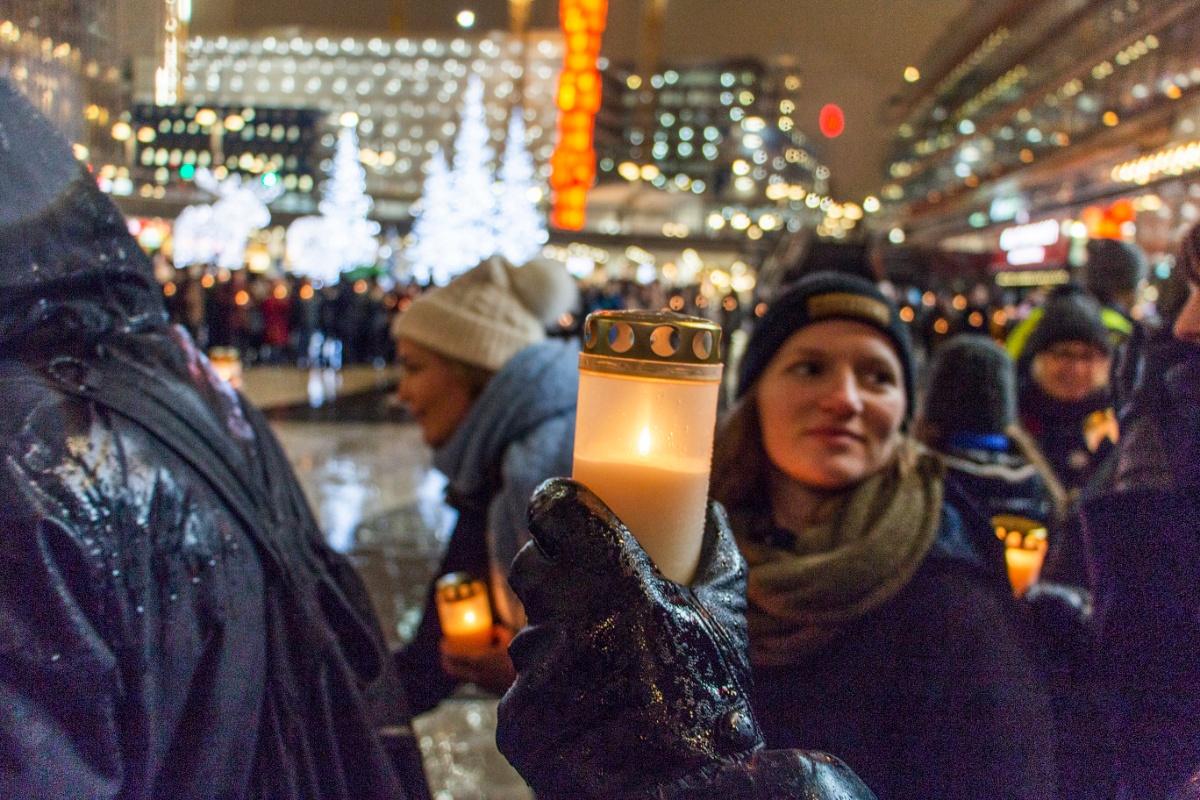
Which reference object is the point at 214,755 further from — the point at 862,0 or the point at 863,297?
the point at 862,0

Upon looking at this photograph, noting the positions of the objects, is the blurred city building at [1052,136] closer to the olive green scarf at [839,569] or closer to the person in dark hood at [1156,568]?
the person in dark hood at [1156,568]

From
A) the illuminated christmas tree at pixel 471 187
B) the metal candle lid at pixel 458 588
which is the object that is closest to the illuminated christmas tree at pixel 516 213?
the illuminated christmas tree at pixel 471 187

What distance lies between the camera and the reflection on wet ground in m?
3.70

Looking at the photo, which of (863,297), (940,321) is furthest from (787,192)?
(863,297)

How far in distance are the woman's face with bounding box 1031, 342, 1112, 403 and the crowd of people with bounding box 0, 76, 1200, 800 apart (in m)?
2.42

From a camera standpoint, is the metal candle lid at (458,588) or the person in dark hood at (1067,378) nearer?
the metal candle lid at (458,588)

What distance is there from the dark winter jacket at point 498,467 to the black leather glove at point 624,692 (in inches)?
61.3

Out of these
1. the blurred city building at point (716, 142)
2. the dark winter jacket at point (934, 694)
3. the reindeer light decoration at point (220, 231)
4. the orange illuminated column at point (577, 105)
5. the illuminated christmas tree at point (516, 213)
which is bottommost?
the dark winter jacket at point (934, 694)

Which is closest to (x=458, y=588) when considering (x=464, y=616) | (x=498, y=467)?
(x=464, y=616)

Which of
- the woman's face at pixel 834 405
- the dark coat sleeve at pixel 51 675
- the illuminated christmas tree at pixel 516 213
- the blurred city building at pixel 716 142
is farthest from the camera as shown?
the blurred city building at pixel 716 142

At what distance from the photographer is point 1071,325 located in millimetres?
4055

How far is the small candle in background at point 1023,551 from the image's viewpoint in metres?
2.02

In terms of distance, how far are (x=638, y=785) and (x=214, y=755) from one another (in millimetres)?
742

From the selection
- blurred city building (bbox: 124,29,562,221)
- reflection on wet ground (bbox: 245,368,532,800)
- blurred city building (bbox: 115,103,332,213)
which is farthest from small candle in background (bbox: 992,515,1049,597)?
blurred city building (bbox: 124,29,562,221)
